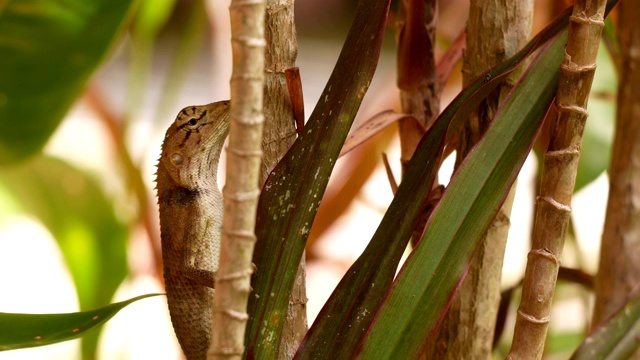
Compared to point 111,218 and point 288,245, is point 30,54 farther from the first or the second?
point 288,245

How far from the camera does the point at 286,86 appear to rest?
0.65 meters

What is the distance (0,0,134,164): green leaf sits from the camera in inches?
41.6

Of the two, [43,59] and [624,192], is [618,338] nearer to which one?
[624,192]

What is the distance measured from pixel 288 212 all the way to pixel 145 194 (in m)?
0.95

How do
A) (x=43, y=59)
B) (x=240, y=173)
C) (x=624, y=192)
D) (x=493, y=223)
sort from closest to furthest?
(x=240, y=173), (x=493, y=223), (x=624, y=192), (x=43, y=59)

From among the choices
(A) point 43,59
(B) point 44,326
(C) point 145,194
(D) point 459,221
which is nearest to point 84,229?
(C) point 145,194

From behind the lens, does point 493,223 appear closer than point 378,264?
No

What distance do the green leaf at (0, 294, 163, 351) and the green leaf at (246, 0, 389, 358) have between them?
13cm

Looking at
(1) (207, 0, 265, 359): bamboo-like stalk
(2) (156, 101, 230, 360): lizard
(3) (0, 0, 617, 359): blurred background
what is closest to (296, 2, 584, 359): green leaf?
(1) (207, 0, 265, 359): bamboo-like stalk

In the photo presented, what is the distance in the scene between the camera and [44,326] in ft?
1.85

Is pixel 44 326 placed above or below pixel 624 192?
below

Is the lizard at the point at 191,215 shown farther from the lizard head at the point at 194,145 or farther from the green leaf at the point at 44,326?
the green leaf at the point at 44,326

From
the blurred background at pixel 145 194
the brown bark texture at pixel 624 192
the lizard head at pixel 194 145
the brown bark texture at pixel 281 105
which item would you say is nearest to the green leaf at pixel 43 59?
the blurred background at pixel 145 194

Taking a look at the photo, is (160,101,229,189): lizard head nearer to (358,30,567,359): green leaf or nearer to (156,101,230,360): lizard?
(156,101,230,360): lizard
